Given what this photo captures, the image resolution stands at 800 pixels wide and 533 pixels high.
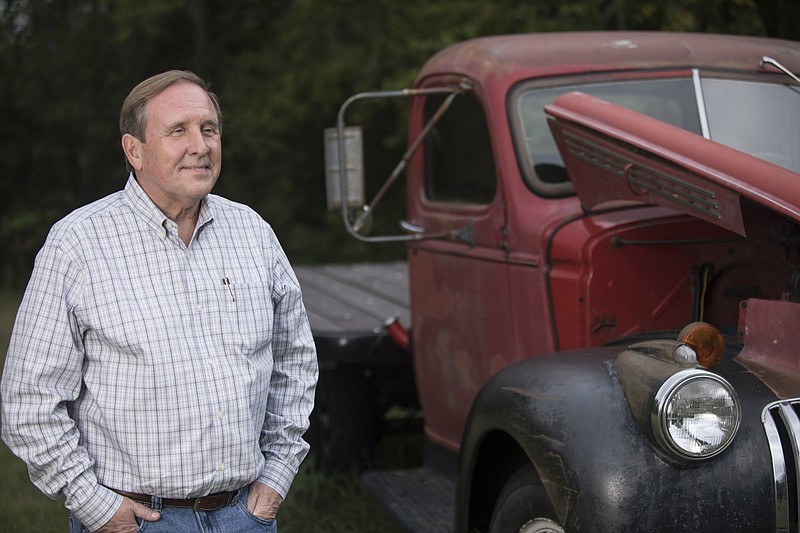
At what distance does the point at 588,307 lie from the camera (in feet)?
11.6

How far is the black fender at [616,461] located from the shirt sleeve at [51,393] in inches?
43.4

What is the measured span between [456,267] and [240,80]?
36.8 feet

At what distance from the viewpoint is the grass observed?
15.7 ft

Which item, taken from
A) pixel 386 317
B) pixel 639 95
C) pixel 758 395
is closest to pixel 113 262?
pixel 758 395

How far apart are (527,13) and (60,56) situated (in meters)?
9.18

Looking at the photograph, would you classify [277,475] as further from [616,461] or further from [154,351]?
[616,461]

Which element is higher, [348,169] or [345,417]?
[348,169]

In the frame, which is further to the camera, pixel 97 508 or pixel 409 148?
pixel 409 148

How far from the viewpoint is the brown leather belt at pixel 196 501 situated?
7.64ft

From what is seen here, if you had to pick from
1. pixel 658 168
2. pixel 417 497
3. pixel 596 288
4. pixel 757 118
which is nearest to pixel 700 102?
pixel 757 118

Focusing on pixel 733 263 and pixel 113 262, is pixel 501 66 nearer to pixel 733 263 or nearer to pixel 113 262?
pixel 733 263

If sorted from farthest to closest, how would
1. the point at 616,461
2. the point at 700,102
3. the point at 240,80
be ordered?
the point at 240,80
the point at 700,102
the point at 616,461

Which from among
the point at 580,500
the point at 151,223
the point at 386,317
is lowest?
the point at 386,317

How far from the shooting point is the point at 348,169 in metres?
4.17
